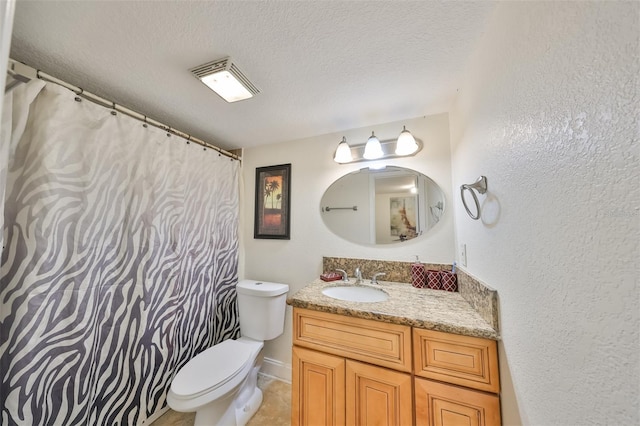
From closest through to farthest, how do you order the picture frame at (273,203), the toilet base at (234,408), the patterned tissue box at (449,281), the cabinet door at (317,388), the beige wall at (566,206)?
the beige wall at (566,206)
the cabinet door at (317,388)
the toilet base at (234,408)
the patterned tissue box at (449,281)
the picture frame at (273,203)

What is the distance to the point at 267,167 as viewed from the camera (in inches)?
78.2

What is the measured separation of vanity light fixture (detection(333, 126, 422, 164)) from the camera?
4.89ft

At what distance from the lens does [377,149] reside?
5.10 feet

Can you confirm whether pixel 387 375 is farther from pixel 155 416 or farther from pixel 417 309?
pixel 155 416

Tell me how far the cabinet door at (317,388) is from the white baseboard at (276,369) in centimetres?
69

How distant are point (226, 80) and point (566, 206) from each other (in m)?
1.39

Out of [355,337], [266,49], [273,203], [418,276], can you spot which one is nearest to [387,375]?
[355,337]

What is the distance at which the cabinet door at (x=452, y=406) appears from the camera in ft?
2.73

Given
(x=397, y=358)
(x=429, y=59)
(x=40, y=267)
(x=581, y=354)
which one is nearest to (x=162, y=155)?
(x=40, y=267)

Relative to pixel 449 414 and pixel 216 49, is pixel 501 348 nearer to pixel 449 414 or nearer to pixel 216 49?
pixel 449 414

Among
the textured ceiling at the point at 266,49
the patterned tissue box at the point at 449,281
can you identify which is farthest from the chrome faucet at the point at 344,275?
the textured ceiling at the point at 266,49

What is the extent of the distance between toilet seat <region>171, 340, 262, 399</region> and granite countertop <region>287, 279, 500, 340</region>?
591 mm

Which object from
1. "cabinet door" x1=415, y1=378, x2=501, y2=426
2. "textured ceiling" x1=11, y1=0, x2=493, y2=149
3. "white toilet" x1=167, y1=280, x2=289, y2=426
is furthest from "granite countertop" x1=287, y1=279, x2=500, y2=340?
"textured ceiling" x1=11, y1=0, x2=493, y2=149

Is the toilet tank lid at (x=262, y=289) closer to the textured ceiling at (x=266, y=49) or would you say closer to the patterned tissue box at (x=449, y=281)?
the patterned tissue box at (x=449, y=281)
